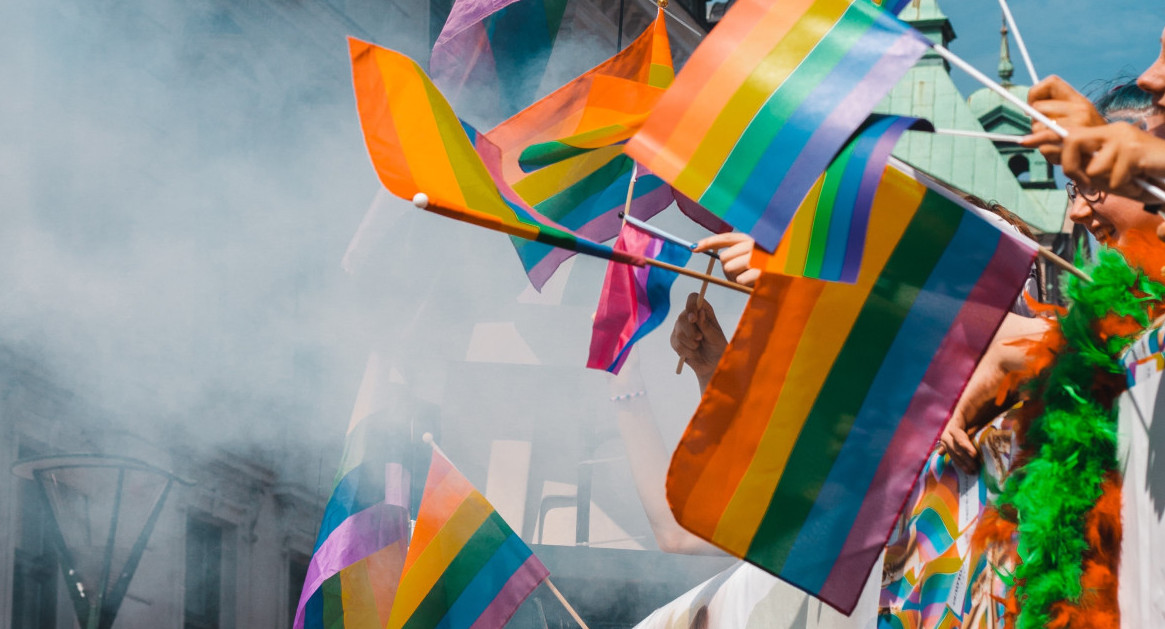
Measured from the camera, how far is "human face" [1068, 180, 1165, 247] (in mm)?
2271

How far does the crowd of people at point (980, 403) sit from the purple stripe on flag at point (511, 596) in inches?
18.6

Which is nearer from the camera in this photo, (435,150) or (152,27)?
(435,150)

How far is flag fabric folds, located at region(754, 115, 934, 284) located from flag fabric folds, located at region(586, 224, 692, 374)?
1.25 meters

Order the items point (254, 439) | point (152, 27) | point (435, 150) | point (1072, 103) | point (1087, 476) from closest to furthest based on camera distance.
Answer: point (1072, 103) → point (1087, 476) → point (435, 150) → point (152, 27) → point (254, 439)

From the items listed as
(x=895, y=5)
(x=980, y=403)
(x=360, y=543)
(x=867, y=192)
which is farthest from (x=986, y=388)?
(x=360, y=543)

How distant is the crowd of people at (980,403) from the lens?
1.89 metres

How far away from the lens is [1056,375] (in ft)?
7.20

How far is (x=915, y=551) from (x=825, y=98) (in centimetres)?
110

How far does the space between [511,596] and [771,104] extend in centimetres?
213

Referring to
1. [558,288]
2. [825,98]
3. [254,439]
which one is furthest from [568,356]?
[825,98]

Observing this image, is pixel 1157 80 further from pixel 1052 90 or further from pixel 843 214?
pixel 843 214

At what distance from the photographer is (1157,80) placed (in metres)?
2.16

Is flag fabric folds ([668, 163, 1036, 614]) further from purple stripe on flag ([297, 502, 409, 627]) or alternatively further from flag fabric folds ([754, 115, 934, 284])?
purple stripe on flag ([297, 502, 409, 627])

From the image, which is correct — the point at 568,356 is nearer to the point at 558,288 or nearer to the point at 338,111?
the point at 558,288
